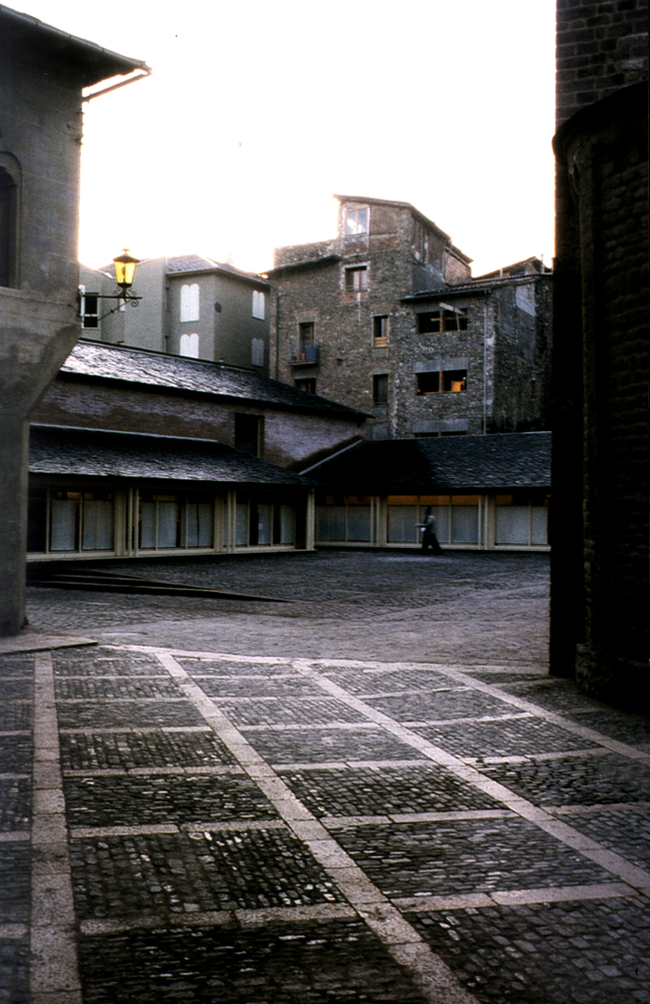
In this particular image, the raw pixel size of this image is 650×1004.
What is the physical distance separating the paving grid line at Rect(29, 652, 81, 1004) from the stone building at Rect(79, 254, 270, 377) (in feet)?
137

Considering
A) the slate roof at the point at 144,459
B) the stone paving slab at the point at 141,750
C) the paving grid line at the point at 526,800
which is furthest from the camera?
the slate roof at the point at 144,459

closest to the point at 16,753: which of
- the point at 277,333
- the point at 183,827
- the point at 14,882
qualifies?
the point at 183,827

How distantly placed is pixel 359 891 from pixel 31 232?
32.9 ft

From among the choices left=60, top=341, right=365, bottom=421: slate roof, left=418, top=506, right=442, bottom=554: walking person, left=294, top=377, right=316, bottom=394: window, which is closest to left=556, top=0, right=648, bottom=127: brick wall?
left=60, top=341, right=365, bottom=421: slate roof

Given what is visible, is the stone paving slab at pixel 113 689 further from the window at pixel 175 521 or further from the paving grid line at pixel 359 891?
the window at pixel 175 521

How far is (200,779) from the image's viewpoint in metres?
5.56

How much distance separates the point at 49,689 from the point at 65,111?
26.2 ft

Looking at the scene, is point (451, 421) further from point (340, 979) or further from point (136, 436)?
point (340, 979)

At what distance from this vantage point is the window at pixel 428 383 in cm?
4209

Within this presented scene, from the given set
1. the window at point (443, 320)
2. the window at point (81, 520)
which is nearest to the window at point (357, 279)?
the window at point (443, 320)

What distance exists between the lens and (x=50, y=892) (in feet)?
12.8

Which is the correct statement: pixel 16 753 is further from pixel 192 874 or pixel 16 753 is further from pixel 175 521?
pixel 175 521

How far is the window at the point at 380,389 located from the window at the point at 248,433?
9.94 meters

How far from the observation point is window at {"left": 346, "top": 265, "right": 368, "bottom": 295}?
43875 mm
